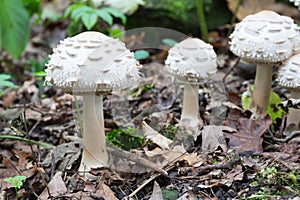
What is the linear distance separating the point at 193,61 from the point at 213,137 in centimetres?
58

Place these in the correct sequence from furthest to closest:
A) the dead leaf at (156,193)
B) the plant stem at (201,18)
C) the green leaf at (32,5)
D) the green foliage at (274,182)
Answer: the plant stem at (201,18) < the green leaf at (32,5) < the dead leaf at (156,193) < the green foliage at (274,182)

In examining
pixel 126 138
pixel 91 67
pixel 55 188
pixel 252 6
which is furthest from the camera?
pixel 252 6

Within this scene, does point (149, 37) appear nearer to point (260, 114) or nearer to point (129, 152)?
point (260, 114)

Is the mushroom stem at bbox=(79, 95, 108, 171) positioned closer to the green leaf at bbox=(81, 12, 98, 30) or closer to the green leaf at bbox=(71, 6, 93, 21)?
the green leaf at bbox=(81, 12, 98, 30)

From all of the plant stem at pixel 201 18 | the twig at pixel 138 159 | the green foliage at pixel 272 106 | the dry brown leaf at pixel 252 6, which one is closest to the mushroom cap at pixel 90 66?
the twig at pixel 138 159

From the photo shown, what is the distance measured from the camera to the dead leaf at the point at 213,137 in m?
2.97

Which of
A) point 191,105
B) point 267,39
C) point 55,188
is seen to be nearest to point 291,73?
point 267,39

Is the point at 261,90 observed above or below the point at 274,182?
above

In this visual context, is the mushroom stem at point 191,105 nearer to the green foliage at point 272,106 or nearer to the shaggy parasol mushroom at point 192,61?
the shaggy parasol mushroom at point 192,61

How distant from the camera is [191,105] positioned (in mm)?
3311

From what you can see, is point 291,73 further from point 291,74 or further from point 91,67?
point 91,67

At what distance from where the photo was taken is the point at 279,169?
2629 millimetres

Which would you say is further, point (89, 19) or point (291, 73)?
point (89, 19)

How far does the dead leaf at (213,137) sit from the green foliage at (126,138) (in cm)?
48
